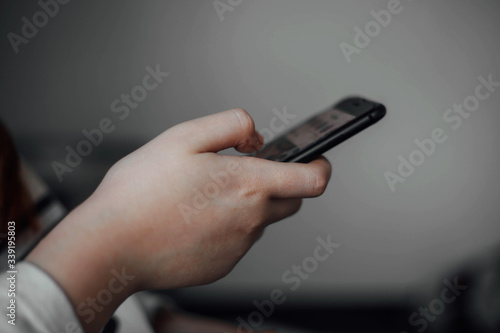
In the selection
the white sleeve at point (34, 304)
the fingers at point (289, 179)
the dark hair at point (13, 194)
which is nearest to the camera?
the white sleeve at point (34, 304)

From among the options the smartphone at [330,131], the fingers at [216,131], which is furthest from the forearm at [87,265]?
the smartphone at [330,131]

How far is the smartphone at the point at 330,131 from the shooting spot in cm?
47

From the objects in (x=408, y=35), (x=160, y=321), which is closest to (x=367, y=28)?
(x=408, y=35)

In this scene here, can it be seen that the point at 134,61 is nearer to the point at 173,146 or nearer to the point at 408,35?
the point at 173,146

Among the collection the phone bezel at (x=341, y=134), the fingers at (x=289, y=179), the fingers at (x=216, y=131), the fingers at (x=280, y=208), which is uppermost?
the fingers at (x=216, y=131)

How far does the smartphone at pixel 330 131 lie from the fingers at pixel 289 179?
0.03m

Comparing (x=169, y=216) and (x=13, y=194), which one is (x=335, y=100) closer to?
(x=169, y=216)

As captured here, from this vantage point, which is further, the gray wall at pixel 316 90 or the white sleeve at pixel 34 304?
the gray wall at pixel 316 90

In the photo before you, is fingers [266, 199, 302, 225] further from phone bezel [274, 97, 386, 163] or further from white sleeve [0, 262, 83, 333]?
white sleeve [0, 262, 83, 333]

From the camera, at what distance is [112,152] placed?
85cm

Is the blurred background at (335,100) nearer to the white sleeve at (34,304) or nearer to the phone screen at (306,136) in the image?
the phone screen at (306,136)

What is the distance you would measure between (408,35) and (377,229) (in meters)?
0.44

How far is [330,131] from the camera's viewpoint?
0.47m

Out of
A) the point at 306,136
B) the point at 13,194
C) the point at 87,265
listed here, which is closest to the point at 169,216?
the point at 87,265
